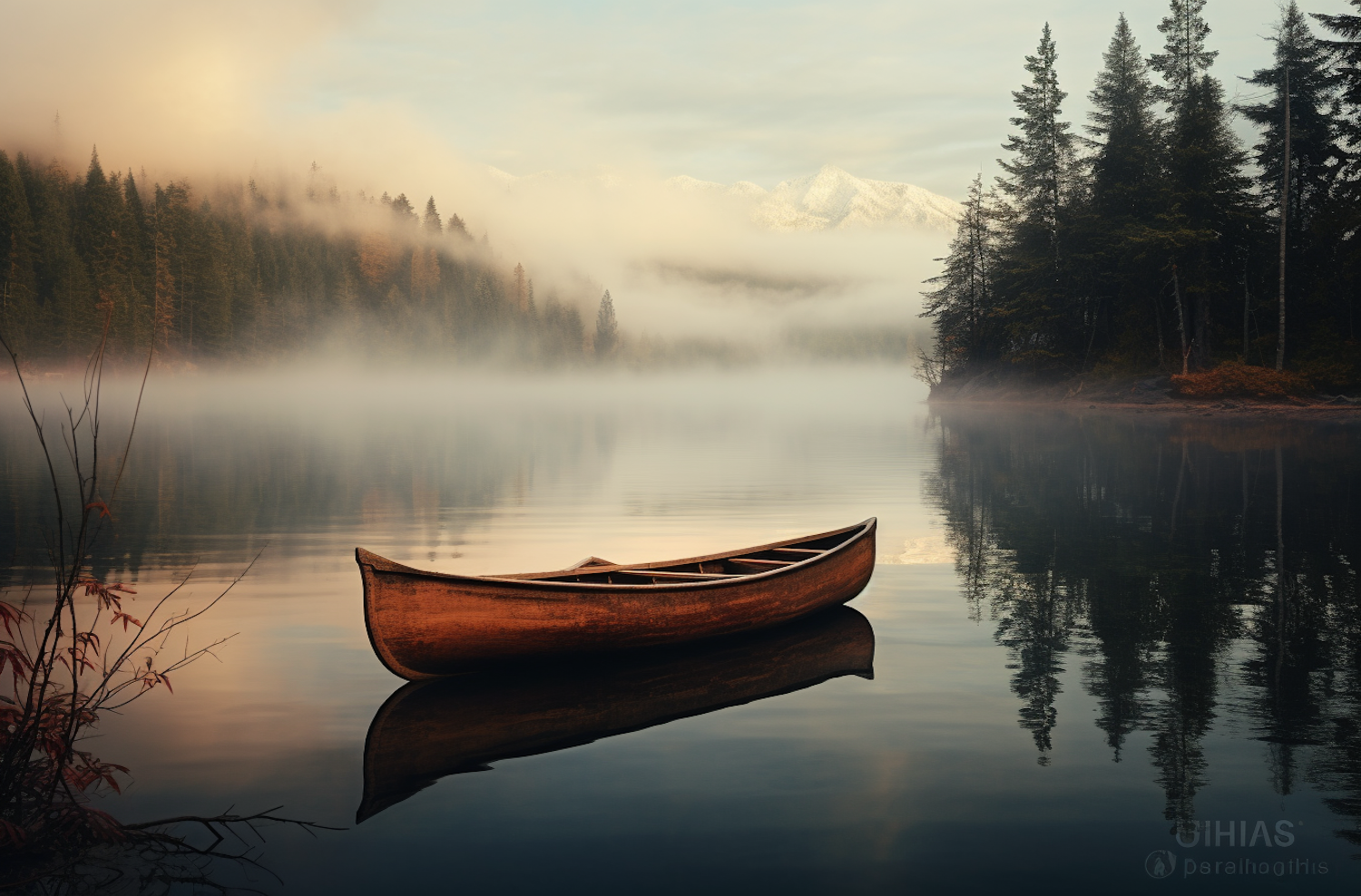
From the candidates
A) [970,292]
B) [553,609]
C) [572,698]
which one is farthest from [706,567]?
[970,292]

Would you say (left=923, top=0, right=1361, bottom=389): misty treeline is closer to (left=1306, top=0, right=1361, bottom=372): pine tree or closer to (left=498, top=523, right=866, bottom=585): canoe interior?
(left=1306, top=0, right=1361, bottom=372): pine tree

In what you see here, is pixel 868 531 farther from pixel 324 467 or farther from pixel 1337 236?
pixel 1337 236

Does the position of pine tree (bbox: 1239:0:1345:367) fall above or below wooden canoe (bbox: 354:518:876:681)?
above

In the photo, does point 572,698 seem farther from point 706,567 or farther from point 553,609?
point 706,567

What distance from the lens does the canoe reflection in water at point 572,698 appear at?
9.08 m

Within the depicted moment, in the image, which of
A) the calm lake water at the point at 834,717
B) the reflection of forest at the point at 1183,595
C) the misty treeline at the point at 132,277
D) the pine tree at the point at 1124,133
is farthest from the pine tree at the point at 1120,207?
the misty treeline at the point at 132,277

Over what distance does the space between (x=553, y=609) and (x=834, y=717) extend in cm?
324

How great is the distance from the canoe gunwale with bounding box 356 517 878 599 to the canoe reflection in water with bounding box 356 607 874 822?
0.93 metres

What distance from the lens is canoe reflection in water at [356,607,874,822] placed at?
357 inches

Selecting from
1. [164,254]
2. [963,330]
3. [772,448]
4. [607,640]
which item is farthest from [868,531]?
[164,254]

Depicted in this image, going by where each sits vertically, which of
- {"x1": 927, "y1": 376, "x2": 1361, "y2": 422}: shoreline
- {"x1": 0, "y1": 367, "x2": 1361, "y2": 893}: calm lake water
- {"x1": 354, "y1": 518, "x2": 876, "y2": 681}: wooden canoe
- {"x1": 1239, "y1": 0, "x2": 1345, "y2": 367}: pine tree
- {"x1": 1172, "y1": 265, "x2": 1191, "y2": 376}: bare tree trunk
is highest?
{"x1": 1239, "y1": 0, "x2": 1345, "y2": 367}: pine tree

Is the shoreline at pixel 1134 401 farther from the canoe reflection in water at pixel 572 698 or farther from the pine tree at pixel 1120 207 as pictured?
the canoe reflection in water at pixel 572 698

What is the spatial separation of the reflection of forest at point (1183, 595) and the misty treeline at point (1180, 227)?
25.8m

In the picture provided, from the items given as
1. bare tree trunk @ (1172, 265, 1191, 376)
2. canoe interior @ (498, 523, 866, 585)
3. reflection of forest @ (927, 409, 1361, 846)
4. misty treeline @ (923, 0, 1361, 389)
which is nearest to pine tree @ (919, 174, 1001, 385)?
misty treeline @ (923, 0, 1361, 389)
